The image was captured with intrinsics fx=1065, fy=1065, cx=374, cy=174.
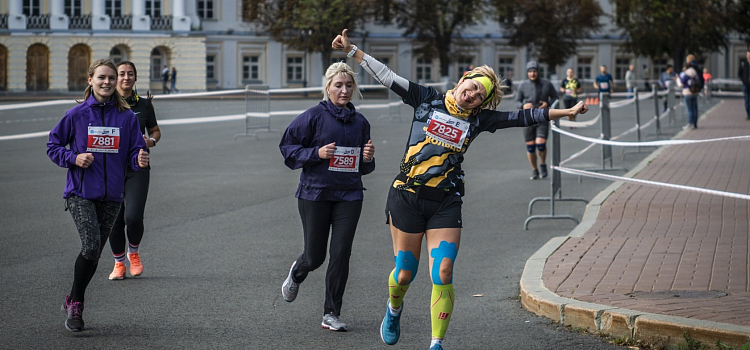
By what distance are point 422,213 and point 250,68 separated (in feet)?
238

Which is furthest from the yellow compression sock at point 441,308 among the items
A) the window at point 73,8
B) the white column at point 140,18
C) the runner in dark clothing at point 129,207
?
the window at point 73,8

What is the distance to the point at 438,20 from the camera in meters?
68.2

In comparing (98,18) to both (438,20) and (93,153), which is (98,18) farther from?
(93,153)

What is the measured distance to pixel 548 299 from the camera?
708cm

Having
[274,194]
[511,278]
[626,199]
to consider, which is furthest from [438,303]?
[274,194]

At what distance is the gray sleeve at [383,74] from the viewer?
6191 mm

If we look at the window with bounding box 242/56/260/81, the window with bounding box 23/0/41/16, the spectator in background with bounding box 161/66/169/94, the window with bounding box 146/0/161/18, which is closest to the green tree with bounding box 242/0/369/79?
the window with bounding box 146/0/161/18

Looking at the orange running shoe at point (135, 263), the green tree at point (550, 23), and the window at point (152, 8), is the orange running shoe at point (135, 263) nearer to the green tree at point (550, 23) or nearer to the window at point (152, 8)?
the green tree at point (550, 23)

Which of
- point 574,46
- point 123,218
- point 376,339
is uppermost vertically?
point 574,46

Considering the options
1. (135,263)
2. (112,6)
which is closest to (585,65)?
(112,6)

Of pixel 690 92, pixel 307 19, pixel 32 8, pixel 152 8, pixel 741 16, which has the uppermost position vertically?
pixel 152 8

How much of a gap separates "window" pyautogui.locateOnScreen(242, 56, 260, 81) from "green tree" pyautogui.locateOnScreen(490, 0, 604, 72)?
1871cm

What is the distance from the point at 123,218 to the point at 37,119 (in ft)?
82.2

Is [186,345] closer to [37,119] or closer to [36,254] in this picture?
[36,254]
